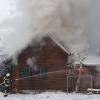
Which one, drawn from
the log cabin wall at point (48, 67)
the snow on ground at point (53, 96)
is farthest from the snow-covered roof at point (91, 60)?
the snow on ground at point (53, 96)

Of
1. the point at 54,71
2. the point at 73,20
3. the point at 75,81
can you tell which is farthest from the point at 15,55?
the point at 73,20

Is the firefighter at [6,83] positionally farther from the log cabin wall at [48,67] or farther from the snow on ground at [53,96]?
the log cabin wall at [48,67]

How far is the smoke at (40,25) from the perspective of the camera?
2216 cm

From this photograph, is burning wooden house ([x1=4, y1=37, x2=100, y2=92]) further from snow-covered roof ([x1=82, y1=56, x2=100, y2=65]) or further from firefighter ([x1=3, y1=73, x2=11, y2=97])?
firefighter ([x1=3, y1=73, x2=11, y2=97])

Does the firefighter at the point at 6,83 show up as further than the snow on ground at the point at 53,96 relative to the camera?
Yes

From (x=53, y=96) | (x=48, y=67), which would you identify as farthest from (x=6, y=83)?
(x=48, y=67)

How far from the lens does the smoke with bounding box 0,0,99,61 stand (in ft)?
72.7

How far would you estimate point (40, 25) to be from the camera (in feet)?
74.7

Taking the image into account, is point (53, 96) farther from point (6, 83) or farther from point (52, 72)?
point (6, 83)

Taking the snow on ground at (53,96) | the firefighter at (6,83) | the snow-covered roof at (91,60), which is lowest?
the snow on ground at (53,96)

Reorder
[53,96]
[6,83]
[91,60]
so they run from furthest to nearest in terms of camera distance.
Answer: [91,60] < [6,83] < [53,96]

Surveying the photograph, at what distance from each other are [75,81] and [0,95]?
14.6ft

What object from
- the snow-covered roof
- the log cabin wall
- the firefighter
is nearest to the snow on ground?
the firefighter

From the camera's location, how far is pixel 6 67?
68.7 ft
